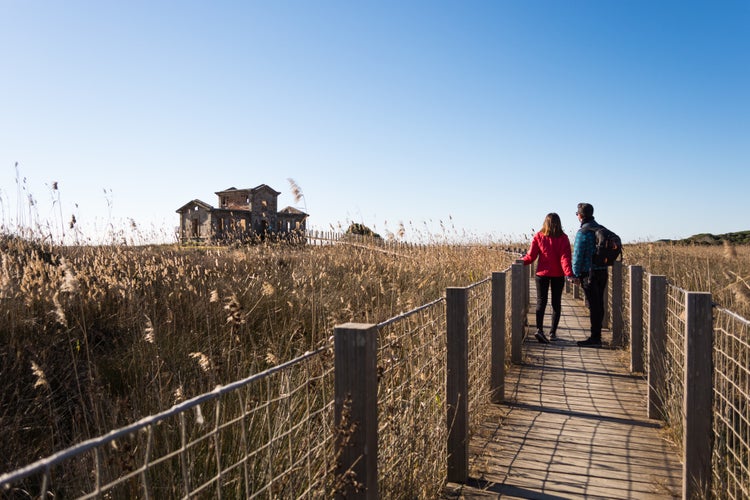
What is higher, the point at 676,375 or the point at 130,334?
the point at 130,334

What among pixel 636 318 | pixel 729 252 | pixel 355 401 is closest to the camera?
pixel 355 401

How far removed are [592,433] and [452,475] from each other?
1420 millimetres

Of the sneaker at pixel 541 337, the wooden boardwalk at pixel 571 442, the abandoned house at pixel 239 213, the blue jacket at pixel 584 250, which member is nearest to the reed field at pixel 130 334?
the wooden boardwalk at pixel 571 442

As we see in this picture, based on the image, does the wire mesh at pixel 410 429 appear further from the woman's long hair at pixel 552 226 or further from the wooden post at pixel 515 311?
the woman's long hair at pixel 552 226

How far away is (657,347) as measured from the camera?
4617 mm

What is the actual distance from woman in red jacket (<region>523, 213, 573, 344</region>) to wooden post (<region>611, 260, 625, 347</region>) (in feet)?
2.27

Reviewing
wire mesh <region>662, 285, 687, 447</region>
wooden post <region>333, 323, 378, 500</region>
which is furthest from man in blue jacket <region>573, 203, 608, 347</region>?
wooden post <region>333, 323, 378, 500</region>

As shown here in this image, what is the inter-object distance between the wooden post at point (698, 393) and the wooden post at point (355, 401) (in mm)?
2030

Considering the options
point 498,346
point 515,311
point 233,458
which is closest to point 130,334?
point 233,458

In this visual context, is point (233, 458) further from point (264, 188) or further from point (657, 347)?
point (264, 188)

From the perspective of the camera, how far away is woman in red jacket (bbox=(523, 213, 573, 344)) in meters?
7.24

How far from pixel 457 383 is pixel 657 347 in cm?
225

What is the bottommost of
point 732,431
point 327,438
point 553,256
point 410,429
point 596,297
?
point 732,431

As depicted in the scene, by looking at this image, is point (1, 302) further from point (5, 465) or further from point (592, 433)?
point (592, 433)
